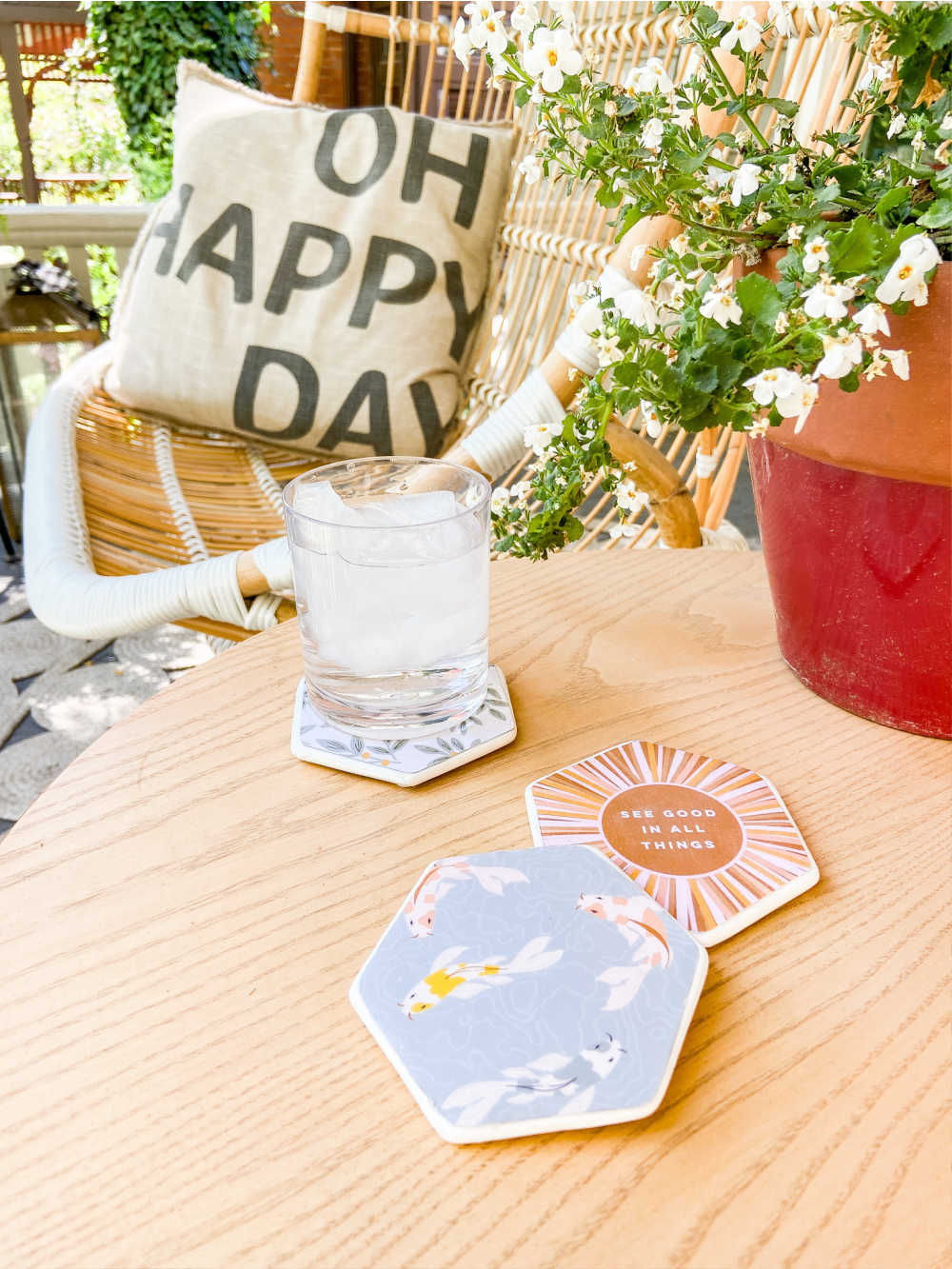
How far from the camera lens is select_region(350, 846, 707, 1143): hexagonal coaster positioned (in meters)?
0.29

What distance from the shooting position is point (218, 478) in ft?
4.16

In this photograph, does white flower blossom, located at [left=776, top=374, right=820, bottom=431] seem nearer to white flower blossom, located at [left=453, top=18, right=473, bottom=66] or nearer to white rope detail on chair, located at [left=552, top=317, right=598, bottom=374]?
white flower blossom, located at [left=453, top=18, right=473, bottom=66]

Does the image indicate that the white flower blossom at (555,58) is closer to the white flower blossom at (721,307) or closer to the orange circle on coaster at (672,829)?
the white flower blossom at (721,307)

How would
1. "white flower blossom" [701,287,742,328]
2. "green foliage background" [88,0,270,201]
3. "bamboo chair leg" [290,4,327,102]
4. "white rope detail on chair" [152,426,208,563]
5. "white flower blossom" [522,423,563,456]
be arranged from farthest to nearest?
"green foliage background" [88,0,270,201] → "bamboo chair leg" [290,4,327,102] → "white rope detail on chair" [152,426,208,563] → "white flower blossom" [522,423,563,456] → "white flower blossom" [701,287,742,328]

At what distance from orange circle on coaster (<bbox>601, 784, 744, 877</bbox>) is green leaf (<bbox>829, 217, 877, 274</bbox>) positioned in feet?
0.76

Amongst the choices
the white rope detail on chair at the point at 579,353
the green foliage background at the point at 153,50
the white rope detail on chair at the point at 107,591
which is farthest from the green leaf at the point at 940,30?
the green foliage background at the point at 153,50

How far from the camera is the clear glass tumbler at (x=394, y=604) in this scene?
0.45 m

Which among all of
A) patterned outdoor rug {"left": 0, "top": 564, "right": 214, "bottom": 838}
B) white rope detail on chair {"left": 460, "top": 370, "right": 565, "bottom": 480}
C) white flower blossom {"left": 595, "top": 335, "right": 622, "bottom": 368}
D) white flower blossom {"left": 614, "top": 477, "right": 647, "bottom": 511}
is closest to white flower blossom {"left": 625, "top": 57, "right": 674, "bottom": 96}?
white flower blossom {"left": 595, "top": 335, "right": 622, "bottom": 368}

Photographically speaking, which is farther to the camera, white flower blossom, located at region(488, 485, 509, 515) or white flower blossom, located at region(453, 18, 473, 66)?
white flower blossom, located at region(488, 485, 509, 515)

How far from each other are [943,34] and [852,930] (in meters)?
0.36

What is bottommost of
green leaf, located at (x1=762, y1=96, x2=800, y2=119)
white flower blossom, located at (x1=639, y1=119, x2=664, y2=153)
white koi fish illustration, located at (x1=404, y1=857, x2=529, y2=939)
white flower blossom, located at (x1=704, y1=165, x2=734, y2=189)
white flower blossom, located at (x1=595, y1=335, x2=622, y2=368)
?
white koi fish illustration, located at (x1=404, y1=857, x2=529, y2=939)

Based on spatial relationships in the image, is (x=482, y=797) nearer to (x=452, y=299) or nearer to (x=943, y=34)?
(x=943, y=34)

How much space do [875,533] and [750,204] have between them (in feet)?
0.53

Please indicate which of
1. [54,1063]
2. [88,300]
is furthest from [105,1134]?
[88,300]
